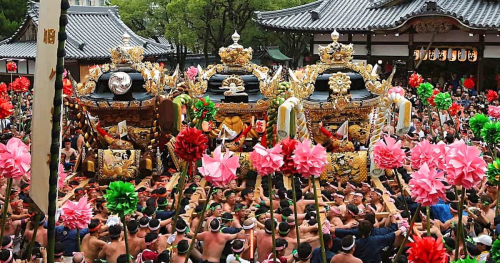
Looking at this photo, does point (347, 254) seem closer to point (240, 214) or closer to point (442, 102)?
point (240, 214)

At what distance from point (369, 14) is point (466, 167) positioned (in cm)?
2069

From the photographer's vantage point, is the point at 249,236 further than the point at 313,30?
No

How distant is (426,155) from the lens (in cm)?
568

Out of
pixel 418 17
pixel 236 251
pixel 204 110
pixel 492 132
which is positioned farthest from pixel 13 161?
pixel 418 17

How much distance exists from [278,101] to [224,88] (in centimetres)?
120

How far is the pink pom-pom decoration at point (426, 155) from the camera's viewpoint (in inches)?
219

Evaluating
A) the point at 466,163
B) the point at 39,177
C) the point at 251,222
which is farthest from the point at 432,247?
the point at 251,222

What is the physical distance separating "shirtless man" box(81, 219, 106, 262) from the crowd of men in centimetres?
1

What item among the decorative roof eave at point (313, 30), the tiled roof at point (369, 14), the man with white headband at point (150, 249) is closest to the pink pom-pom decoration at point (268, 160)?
the man with white headband at point (150, 249)

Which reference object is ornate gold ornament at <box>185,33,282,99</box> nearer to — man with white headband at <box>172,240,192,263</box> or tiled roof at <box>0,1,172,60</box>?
man with white headband at <box>172,240,192,263</box>

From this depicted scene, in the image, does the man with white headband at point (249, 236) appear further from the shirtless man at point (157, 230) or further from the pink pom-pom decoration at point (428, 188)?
the pink pom-pom decoration at point (428, 188)

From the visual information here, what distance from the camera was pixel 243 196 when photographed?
8836 millimetres

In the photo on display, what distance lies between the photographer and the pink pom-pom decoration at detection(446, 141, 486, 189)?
457 cm

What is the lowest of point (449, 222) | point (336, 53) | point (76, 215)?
point (449, 222)
